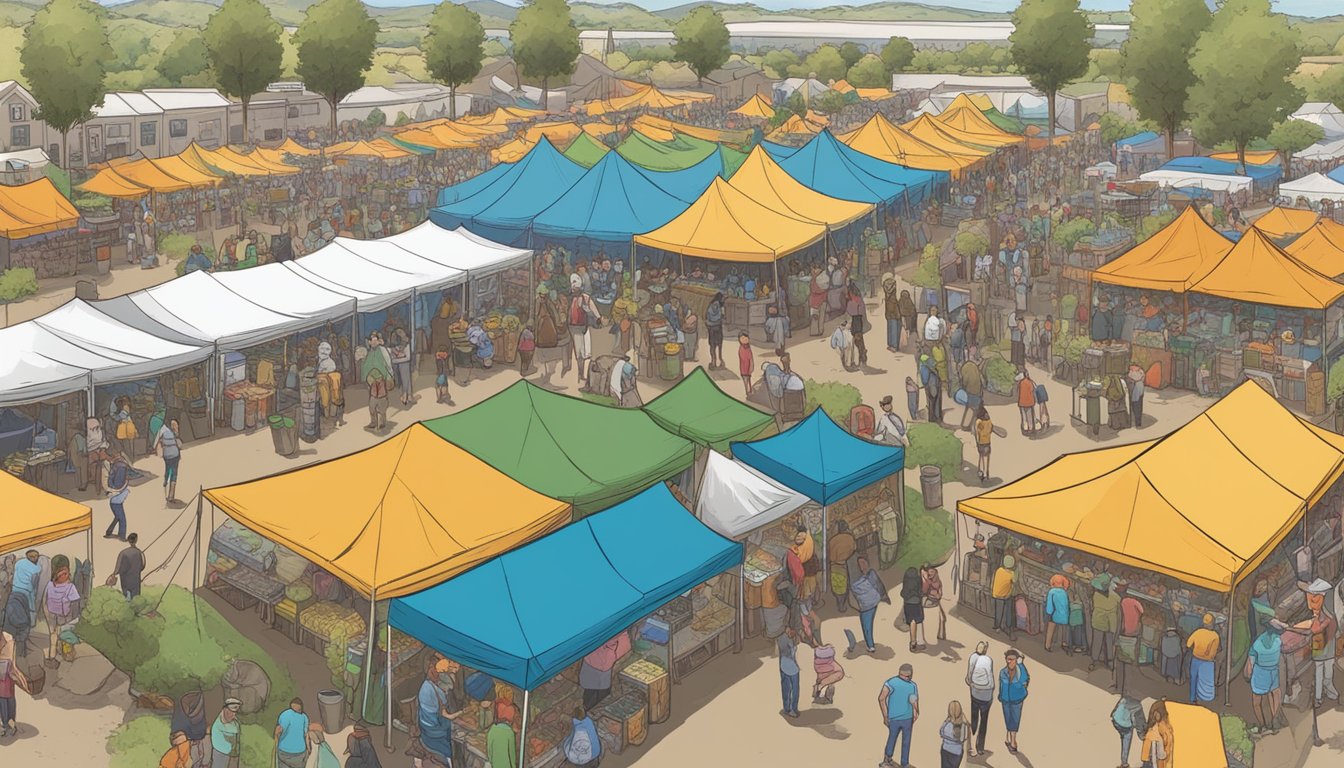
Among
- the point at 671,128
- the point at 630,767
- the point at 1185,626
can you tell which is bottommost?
the point at 630,767

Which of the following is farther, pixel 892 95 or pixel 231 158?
pixel 892 95

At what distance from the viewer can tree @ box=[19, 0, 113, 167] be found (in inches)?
1896

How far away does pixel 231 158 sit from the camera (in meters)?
40.7

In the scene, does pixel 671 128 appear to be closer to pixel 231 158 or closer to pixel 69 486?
pixel 231 158

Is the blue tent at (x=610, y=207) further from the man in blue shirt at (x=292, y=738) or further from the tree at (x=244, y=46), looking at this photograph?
the tree at (x=244, y=46)

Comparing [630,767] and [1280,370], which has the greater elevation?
[1280,370]

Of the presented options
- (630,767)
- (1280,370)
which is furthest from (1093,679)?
(1280,370)

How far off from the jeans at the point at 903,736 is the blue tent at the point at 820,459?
3.60 meters

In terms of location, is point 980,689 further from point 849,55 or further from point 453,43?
point 849,55

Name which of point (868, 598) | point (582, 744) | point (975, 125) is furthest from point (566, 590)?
point (975, 125)

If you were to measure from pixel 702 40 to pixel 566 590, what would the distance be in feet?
292

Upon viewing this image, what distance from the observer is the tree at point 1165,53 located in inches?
1914

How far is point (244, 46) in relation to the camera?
204 ft

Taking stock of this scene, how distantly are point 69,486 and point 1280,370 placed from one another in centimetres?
1872
